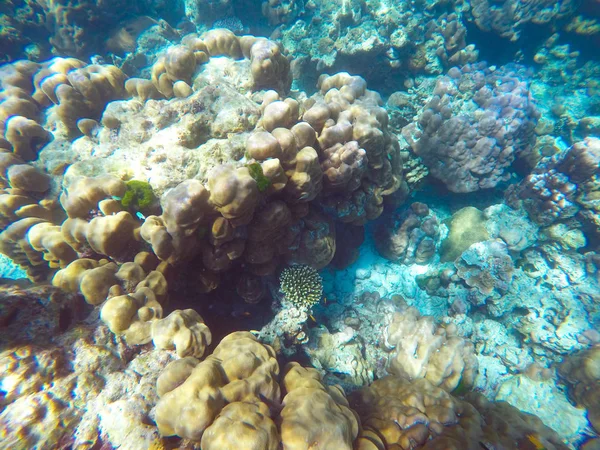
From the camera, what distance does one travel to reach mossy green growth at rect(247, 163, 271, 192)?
351 centimetres

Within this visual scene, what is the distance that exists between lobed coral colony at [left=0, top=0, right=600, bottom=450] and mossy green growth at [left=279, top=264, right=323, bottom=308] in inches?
1.5

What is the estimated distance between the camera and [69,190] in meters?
3.54

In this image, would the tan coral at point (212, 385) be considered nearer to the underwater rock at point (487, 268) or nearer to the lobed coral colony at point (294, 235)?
the lobed coral colony at point (294, 235)

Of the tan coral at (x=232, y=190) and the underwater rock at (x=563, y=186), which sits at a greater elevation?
the tan coral at (x=232, y=190)

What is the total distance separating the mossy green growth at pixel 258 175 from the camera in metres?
3.51

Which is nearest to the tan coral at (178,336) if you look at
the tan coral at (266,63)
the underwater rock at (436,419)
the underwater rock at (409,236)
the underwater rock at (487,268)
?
the underwater rock at (436,419)

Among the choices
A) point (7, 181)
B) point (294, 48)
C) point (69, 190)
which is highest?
point (294, 48)

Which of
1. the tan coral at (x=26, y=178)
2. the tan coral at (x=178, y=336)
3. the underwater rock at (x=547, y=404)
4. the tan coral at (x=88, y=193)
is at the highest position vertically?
the tan coral at (x=26, y=178)

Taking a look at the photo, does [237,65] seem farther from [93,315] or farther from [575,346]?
[575,346]

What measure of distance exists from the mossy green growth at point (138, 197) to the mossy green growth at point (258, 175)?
1525 millimetres

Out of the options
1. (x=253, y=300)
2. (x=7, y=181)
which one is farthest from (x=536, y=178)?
(x=7, y=181)

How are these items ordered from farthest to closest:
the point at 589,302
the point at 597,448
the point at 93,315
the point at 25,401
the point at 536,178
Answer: the point at 536,178
the point at 589,302
the point at 597,448
the point at 93,315
the point at 25,401

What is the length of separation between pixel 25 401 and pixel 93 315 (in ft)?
3.08

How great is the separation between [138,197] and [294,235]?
2.34 meters
